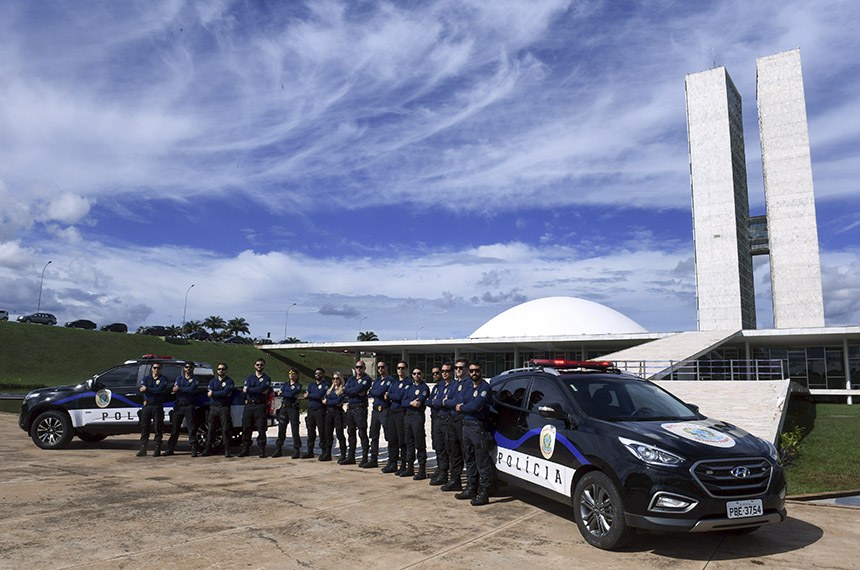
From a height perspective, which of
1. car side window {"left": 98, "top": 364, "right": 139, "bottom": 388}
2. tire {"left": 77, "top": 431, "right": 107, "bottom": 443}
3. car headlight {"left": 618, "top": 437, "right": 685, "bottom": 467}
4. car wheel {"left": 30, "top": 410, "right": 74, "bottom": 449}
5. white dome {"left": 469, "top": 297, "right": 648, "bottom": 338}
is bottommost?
tire {"left": 77, "top": 431, "right": 107, "bottom": 443}

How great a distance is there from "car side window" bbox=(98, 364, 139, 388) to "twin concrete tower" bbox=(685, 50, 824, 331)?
2090 inches

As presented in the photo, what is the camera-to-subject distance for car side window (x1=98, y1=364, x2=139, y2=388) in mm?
12211

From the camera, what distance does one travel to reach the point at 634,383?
7.00 m

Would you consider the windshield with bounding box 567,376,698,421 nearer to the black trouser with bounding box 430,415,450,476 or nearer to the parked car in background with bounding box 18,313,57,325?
the black trouser with bounding box 430,415,450,476

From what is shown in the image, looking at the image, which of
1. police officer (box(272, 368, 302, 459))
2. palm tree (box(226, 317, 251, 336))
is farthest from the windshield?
palm tree (box(226, 317, 251, 336))

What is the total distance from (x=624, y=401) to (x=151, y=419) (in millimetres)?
9654

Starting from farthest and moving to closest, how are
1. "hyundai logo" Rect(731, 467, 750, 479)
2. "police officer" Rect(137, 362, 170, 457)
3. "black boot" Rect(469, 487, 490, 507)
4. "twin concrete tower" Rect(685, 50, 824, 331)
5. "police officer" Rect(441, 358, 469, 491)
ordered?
"twin concrete tower" Rect(685, 50, 824, 331) → "police officer" Rect(137, 362, 170, 457) → "police officer" Rect(441, 358, 469, 491) → "black boot" Rect(469, 487, 490, 507) → "hyundai logo" Rect(731, 467, 750, 479)

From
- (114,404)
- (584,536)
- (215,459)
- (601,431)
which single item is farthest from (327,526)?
(114,404)

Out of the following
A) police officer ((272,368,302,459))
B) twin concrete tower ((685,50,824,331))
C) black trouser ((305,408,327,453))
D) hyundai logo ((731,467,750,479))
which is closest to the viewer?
hyundai logo ((731,467,750,479))

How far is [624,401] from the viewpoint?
6.54 m

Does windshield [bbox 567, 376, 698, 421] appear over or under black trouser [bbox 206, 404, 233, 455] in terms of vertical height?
over

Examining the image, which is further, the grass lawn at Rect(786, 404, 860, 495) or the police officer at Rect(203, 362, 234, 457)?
the police officer at Rect(203, 362, 234, 457)

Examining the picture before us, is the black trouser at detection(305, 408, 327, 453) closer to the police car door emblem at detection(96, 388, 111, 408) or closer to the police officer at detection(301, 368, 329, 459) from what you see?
the police officer at detection(301, 368, 329, 459)

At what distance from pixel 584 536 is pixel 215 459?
323 inches
